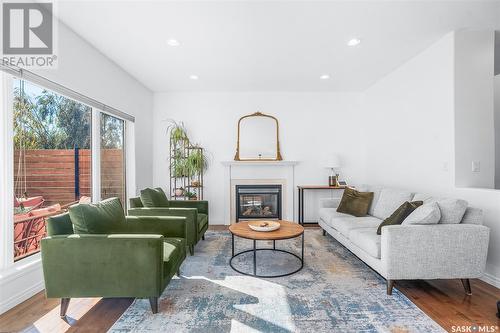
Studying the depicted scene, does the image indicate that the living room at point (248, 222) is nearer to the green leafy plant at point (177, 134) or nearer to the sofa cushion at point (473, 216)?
the sofa cushion at point (473, 216)

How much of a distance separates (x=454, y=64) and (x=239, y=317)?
3432 mm

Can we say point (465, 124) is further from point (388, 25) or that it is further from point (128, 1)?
point (128, 1)

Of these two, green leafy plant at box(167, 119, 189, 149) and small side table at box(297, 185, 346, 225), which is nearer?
small side table at box(297, 185, 346, 225)

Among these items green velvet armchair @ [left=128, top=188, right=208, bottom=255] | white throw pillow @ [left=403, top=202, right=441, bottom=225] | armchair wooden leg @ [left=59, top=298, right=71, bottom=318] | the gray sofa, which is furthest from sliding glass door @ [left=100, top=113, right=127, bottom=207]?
white throw pillow @ [left=403, top=202, right=441, bottom=225]

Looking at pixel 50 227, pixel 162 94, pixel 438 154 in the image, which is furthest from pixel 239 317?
pixel 162 94

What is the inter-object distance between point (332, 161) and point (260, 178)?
4.60ft

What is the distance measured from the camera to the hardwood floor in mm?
1912

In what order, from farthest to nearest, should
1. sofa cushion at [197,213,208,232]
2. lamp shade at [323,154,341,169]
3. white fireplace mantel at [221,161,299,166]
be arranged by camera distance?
white fireplace mantel at [221,161,299,166] < lamp shade at [323,154,341,169] < sofa cushion at [197,213,208,232]

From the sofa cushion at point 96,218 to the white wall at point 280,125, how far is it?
2.68 m

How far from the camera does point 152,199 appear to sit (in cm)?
354

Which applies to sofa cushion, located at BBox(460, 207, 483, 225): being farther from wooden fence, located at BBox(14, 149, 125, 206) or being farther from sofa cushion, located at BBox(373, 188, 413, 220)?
wooden fence, located at BBox(14, 149, 125, 206)

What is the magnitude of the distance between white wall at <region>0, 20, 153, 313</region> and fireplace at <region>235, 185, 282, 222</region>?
1.82 metres

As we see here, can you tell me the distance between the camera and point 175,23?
2648mm

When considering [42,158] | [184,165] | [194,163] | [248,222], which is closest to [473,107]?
[248,222]
